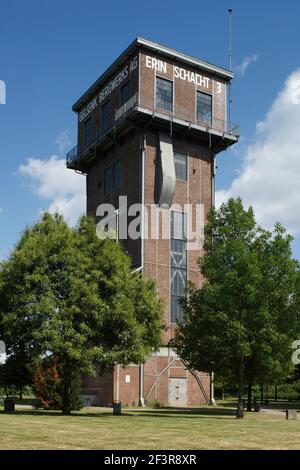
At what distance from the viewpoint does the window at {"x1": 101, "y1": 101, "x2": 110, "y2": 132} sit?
59938 millimetres

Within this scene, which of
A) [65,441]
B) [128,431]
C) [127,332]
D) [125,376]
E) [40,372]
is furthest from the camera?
[125,376]

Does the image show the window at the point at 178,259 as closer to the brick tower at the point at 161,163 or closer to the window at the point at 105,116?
the brick tower at the point at 161,163

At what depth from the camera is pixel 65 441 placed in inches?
650

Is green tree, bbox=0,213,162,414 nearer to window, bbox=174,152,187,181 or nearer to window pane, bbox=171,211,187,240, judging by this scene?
window pane, bbox=171,211,187,240

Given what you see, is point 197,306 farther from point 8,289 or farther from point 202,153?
point 202,153

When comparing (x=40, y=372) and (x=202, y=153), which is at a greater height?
(x=202, y=153)

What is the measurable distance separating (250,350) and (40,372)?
13884 millimetres

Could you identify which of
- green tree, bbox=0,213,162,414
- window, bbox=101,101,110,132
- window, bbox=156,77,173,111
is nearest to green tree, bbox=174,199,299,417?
green tree, bbox=0,213,162,414

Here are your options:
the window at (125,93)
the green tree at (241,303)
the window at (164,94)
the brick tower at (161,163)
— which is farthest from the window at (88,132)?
the green tree at (241,303)

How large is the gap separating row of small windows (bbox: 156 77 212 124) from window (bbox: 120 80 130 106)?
2695mm

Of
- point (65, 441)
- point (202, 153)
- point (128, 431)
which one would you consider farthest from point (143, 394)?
point (65, 441)

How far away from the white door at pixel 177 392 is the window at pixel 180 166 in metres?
17.4

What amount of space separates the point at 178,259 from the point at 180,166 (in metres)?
8.40

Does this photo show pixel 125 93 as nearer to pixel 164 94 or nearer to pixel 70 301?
pixel 164 94
